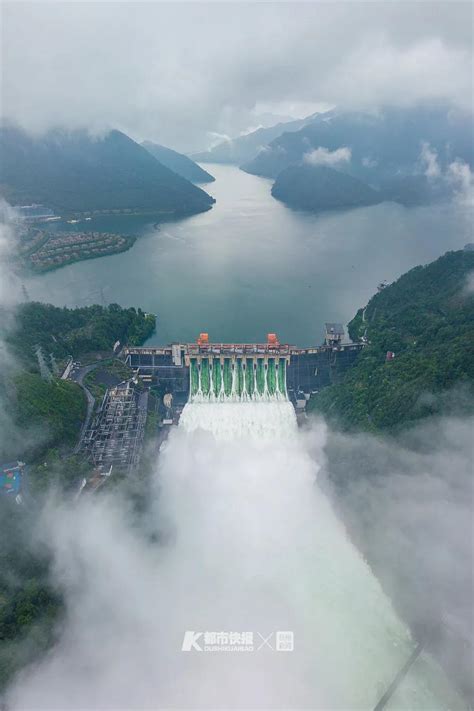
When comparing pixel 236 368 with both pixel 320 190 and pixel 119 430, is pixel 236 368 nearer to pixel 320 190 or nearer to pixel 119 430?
pixel 119 430

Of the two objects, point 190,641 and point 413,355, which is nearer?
point 190,641

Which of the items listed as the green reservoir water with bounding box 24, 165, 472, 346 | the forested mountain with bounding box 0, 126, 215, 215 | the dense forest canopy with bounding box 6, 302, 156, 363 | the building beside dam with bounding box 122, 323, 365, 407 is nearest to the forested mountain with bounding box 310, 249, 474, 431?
the building beside dam with bounding box 122, 323, 365, 407

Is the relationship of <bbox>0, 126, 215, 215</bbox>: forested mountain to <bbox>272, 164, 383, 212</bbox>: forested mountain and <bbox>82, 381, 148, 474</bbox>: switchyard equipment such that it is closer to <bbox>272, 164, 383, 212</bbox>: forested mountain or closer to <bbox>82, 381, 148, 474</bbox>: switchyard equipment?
<bbox>272, 164, 383, 212</bbox>: forested mountain

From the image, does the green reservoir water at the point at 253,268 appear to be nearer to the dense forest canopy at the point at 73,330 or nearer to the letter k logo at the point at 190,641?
the dense forest canopy at the point at 73,330

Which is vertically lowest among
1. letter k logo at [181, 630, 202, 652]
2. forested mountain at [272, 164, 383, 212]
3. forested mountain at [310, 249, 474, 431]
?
letter k logo at [181, 630, 202, 652]

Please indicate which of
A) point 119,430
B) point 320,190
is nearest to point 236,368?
point 119,430

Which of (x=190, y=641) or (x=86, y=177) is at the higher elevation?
(x=86, y=177)

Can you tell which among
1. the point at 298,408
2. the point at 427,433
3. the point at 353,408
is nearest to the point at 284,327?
the point at 298,408
